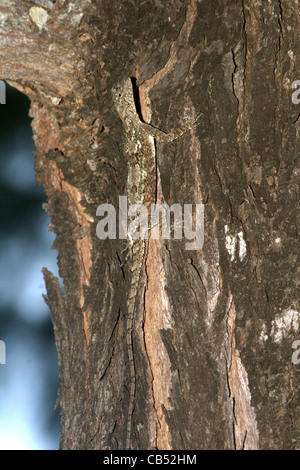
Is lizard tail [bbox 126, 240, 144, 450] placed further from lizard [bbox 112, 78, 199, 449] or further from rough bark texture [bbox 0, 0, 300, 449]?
rough bark texture [bbox 0, 0, 300, 449]

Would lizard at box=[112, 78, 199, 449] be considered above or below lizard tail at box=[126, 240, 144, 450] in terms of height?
above

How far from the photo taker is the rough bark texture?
182cm

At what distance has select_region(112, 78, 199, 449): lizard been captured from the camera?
206cm

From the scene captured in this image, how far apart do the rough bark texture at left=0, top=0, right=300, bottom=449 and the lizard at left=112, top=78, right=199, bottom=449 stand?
0.08 m

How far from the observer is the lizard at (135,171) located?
6.76 feet

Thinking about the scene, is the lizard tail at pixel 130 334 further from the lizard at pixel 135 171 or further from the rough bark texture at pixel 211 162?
the rough bark texture at pixel 211 162

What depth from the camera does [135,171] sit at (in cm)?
252

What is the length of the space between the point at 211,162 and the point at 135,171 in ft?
2.36

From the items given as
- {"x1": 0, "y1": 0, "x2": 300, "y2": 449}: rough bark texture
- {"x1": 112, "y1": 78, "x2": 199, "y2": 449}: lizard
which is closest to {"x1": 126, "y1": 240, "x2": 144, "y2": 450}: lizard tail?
{"x1": 112, "y1": 78, "x2": 199, "y2": 449}: lizard

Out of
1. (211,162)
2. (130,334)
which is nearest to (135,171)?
(211,162)

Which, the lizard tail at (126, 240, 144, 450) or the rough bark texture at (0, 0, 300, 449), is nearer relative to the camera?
the rough bark texture at (0, 0, 300, 449)

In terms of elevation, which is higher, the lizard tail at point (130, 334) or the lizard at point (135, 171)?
the lizard at point (135, 171)

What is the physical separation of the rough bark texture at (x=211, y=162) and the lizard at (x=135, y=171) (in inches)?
3.3

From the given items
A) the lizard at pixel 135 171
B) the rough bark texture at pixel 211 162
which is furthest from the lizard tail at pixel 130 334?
the rough bark texture at pixel 211 162
